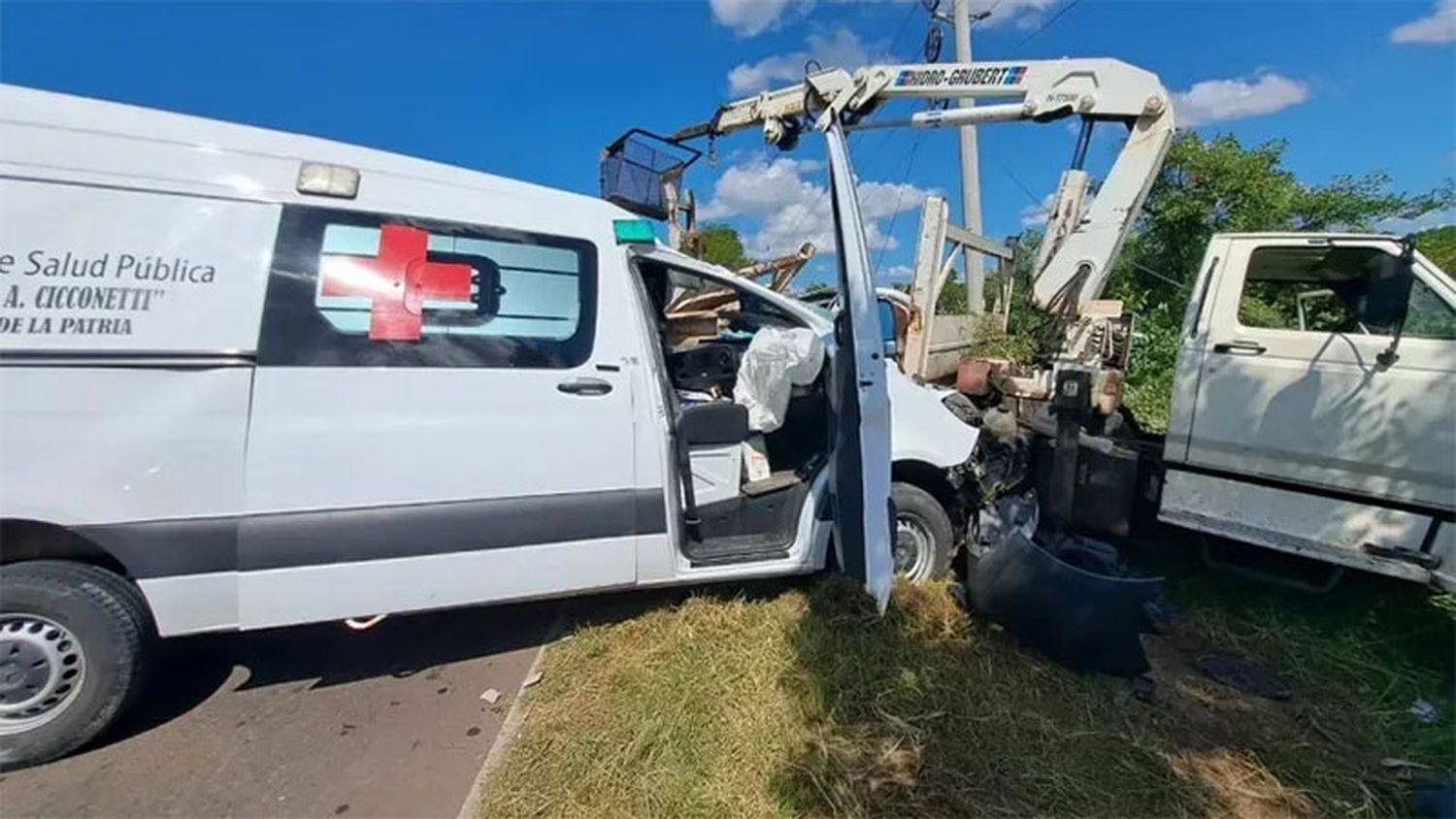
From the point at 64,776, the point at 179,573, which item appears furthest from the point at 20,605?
the point at 64,776

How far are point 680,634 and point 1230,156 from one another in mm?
9690

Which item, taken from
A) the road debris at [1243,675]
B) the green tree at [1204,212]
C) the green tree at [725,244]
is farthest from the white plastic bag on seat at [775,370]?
the green tree at [725,244]

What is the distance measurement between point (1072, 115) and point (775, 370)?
351cm

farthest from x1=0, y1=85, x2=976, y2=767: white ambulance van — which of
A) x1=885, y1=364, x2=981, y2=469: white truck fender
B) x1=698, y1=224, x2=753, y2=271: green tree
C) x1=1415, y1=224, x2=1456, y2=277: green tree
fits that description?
x1=698, y1=224, x2=753, y2=271: green tree

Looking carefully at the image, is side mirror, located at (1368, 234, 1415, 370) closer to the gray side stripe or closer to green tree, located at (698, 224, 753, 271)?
the gray side stripe

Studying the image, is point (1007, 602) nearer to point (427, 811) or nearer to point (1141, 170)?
point (427, 811)

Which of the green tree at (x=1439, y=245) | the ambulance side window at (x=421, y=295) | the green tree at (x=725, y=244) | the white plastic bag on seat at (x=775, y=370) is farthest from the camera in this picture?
the green tree at (x=725, y=244)

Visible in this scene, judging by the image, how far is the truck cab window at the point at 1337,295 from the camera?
9.88 ft

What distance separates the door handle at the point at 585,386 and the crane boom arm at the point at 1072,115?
113 inches

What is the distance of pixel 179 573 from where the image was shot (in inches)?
89.8

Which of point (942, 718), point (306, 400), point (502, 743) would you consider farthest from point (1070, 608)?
point (306, 400)

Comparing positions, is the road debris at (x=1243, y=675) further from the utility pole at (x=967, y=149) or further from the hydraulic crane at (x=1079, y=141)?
the utility pole at (x=967, y=149)

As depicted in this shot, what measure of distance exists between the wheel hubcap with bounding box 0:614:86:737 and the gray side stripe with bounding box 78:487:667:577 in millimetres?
411

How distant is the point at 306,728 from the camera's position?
2.59 m
